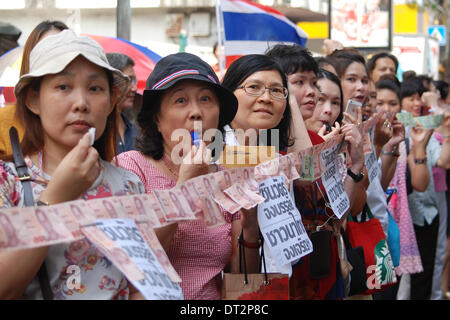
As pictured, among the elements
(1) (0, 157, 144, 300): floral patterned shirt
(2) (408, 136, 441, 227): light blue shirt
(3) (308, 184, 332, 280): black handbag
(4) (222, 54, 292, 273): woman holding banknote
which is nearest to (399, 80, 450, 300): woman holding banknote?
(2) (408, 136, 441, 227): light blue shirt

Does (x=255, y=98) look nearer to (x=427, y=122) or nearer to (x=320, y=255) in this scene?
(x=320, y=255)

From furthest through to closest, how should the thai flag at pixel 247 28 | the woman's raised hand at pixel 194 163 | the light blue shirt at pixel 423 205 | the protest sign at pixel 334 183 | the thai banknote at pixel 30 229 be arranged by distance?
the light blue shirt at pixel 423 205
the thai flag at pixel 247 28
the protest sign at pixel 334 183
the woman's raised hand at pixel 194 163
the thai banknote at pixel 30 229

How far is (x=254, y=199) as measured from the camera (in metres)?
2.98

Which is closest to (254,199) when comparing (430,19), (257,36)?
(257,36)

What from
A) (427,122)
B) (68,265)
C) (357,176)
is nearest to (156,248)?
(68,265)

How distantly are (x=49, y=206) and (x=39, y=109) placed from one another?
1.70 feet

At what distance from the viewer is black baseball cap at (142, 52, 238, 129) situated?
3119 millimetres

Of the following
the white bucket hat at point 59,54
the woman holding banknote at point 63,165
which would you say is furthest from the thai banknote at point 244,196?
the white bucket hat at point 59,54

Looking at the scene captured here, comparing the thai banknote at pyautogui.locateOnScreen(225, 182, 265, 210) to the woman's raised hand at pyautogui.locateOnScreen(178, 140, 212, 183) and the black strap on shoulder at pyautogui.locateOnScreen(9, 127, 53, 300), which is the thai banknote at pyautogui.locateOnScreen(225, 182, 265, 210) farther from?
the black strap on shoulder at pyautogui.locateOnScreen(9, 127, 53, 300)

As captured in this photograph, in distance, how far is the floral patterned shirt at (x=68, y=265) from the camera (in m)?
2.31

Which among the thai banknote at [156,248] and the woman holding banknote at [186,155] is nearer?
the thai banknote at [156,248]

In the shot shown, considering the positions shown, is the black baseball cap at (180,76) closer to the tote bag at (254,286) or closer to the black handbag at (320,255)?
the tote bag at (254,286)

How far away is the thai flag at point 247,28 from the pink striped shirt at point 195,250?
12.2 ft

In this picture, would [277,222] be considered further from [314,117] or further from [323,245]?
[314,117]
